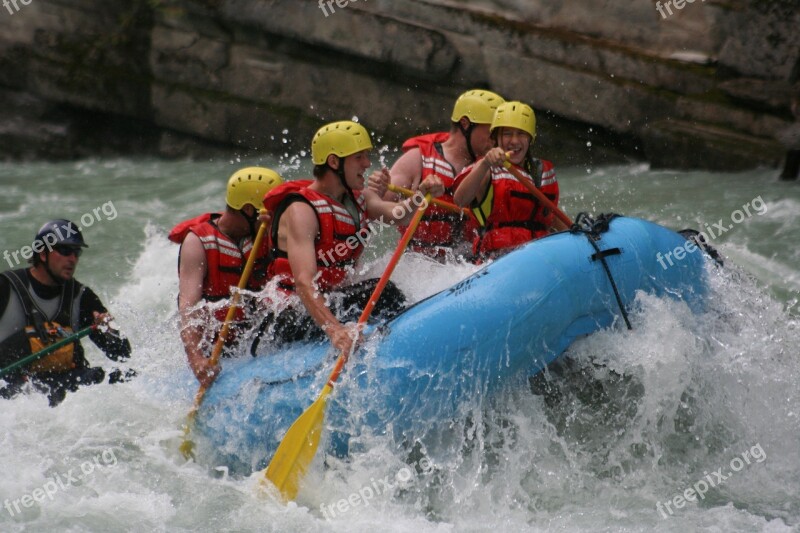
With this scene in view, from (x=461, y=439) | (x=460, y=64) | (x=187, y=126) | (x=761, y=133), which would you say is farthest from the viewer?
(x=187, y=126)

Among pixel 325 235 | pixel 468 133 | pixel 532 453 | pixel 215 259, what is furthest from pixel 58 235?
pixel 532 453

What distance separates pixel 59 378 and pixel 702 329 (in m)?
3.09

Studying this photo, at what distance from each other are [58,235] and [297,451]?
1.67m

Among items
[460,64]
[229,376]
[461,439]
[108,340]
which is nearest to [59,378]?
[108,340]

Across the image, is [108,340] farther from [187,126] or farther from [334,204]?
[187,126]

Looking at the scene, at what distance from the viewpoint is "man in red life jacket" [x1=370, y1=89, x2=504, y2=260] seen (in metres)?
5.45

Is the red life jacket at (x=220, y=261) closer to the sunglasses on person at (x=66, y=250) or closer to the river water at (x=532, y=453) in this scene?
the river water at (x=532, y=453)

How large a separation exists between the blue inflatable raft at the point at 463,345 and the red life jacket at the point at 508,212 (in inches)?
26.5

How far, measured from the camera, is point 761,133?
9234mm

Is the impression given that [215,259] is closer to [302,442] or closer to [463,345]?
[302,442]

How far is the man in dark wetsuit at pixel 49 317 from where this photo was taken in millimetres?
5219

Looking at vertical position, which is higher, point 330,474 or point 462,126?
point 462,126

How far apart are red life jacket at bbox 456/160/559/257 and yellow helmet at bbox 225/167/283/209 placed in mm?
948

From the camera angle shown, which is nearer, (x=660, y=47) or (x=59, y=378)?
(x=59, y=378)
